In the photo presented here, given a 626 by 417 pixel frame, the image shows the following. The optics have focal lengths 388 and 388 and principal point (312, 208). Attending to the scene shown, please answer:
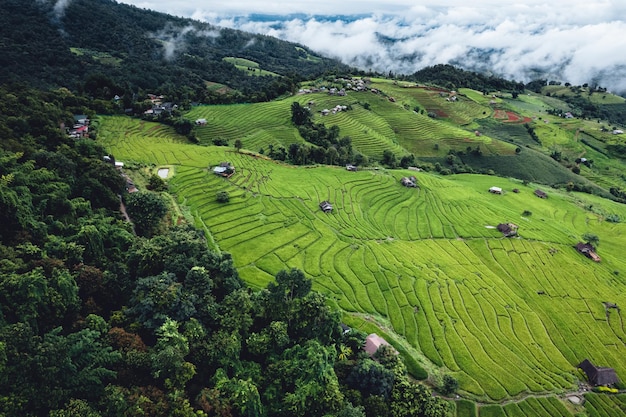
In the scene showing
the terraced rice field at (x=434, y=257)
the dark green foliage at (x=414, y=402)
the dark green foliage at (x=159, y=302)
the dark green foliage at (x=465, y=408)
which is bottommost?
the dark green foliage at (x=465, y=408)

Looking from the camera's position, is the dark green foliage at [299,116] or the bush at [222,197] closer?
the bush at [222,197]

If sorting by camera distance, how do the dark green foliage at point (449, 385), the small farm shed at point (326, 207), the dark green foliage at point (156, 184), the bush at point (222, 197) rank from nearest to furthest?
1. the dark green foliage at point (449, 385)
2. the dark green foliage at point (156, 184)
3. the bush at point (222, 197)
4. the small farm shed at point (326, 207)

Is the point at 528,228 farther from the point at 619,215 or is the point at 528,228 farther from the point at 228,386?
the point at 228,386

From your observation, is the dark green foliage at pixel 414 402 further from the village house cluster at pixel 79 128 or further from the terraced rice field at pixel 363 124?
the terraced rice field at pixel 363 124

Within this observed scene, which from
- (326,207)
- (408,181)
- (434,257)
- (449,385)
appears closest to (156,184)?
(326,207)

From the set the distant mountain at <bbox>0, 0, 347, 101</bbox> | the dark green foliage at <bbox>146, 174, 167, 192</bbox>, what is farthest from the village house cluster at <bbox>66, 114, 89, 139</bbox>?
the distant mountain at <bbox>0, 0, 347, 101</bbox>

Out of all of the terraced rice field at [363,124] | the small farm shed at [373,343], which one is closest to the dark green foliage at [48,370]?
the small farm shed at [373,343]

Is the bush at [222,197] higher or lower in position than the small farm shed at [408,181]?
higher
